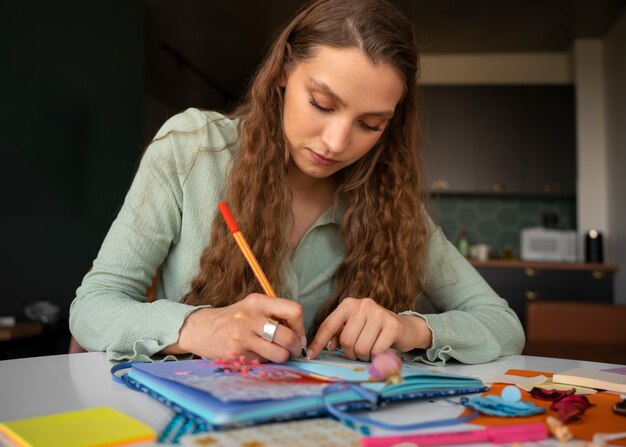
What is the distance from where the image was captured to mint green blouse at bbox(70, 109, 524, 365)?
39.6 inches

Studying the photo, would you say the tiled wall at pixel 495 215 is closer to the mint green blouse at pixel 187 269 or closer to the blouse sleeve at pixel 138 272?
the mint green blouse at pixel 187 269

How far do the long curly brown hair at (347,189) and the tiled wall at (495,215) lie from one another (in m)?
4.37

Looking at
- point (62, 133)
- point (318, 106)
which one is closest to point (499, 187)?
point (62, 133)

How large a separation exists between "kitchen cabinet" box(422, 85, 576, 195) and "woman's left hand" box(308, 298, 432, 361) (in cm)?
446

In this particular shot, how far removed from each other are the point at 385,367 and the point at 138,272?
0.60 meters

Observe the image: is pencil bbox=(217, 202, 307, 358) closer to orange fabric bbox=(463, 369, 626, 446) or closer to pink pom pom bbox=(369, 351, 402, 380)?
pink pom pom bbox=(369, 351, 402, 380)

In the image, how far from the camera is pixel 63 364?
3.03 feet

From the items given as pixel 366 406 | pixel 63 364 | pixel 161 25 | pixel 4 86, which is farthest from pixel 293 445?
pixel 161 25

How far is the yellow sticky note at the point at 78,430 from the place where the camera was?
53 centimetres

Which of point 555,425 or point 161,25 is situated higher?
point 161,25

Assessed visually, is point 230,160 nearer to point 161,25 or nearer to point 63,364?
point 63,364

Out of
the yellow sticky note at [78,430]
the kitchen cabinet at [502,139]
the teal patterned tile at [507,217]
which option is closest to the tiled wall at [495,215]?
the teal patterned tile at [507,217]

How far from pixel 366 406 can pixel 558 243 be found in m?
4.90

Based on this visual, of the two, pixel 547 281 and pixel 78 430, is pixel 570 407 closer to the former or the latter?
pixel 78 430
